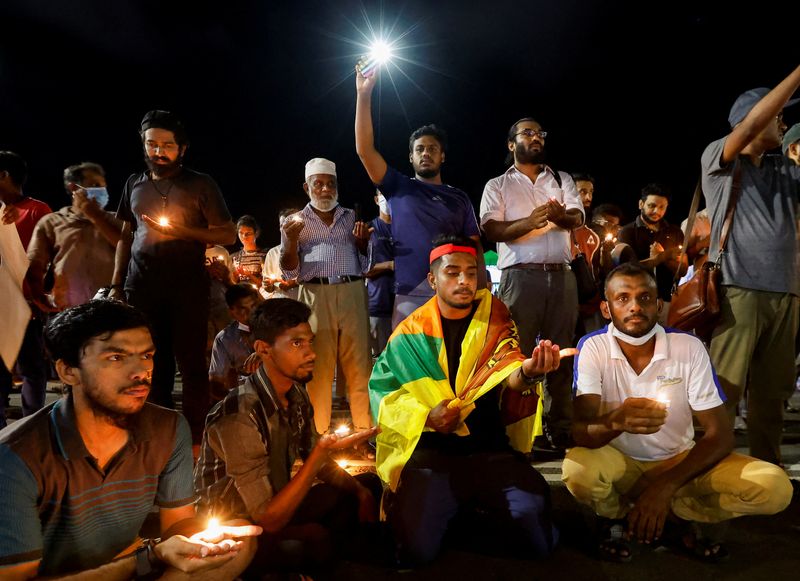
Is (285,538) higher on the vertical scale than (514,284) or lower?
lower

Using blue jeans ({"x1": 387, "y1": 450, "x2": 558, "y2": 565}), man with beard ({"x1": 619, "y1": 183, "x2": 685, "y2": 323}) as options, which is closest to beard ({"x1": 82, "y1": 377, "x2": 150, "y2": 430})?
Answer: blue jeans ({"x1": 387, "y1": 450, "x2": 558, "y2": 565})

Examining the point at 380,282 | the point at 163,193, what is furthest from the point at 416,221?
the point at 163,193

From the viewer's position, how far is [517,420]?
3.11 meters

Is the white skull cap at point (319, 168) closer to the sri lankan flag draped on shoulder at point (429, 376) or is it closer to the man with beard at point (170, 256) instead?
the man with beard at point (170, 256)

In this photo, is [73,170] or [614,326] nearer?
[614,326]

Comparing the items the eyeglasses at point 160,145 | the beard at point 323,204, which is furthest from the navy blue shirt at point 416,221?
the eyeglasses at point 160,145

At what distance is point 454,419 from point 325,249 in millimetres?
2300

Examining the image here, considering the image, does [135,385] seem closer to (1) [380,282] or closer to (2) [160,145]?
(2) [160,145]

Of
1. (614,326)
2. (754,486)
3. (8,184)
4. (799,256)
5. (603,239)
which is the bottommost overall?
(754,486)

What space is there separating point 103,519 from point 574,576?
2057 mm

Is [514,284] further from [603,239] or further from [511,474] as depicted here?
[603,239]

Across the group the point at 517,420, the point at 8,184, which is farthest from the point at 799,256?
the point at 8,184

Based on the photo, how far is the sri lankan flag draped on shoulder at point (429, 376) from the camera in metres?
2.92

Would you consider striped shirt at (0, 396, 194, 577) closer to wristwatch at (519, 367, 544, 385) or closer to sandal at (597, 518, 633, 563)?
wristwatch at (519, 367, 544, 385)
